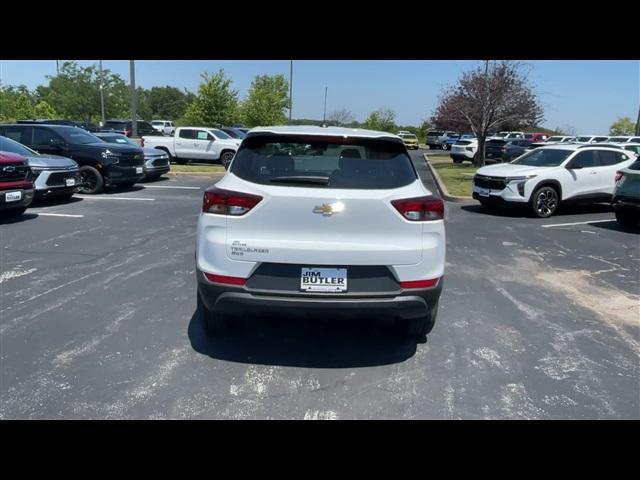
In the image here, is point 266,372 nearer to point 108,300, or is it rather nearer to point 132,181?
point 108,300

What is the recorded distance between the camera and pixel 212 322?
4.23 metres

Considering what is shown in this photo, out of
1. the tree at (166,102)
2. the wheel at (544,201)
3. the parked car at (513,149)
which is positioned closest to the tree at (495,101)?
the parked car at (513,149)

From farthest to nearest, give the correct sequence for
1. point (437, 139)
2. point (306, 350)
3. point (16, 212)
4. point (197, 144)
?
point (437, 139), point (197, 144), point (16, 212), point (306, 350)

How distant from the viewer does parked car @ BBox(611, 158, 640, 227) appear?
9734 mm

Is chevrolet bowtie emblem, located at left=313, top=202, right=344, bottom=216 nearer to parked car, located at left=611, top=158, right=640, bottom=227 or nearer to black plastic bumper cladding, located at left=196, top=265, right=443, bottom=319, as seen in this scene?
black plastic bumper cladding, located at left=196, top=265, right=443, bottom=319

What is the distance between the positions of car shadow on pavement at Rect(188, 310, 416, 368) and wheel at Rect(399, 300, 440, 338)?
114 millimetres

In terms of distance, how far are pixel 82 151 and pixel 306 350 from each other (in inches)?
450

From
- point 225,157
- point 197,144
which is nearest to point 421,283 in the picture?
point 225,157

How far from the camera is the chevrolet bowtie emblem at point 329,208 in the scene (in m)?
3.56

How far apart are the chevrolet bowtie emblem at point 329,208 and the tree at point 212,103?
29404 mm

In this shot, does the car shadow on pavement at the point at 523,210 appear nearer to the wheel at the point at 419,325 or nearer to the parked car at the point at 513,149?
the wheel at the point at 419,325

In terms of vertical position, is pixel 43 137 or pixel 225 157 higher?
pixel 43 137

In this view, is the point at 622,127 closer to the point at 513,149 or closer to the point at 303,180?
the point at 513,149
